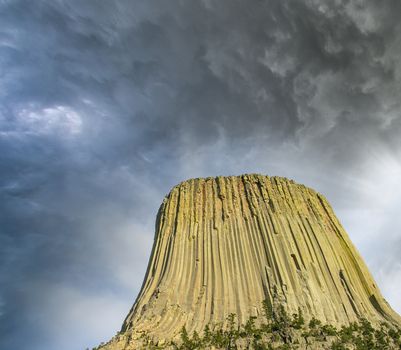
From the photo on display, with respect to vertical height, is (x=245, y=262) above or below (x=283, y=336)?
above

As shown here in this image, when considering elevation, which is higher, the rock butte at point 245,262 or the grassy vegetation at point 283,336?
the rock butte at point 245,262

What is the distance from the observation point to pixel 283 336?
25719 millimetres

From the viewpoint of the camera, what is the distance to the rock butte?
29391mm

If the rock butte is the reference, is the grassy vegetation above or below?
below

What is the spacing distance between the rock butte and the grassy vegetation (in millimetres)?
896

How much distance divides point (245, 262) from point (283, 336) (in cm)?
873

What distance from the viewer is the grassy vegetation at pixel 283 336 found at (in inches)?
987

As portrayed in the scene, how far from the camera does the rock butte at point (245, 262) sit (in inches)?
1157

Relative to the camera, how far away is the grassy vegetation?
25.1 m

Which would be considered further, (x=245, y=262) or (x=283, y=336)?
(x=245, y=262)

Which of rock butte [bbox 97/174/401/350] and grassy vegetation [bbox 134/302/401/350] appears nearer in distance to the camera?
grassy vegetation [bbox 134/302/401/350]

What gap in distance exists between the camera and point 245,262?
110ft

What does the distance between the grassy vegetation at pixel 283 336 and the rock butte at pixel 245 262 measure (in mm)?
896

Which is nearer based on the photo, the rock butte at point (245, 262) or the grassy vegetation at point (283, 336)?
the grassy vegetation at point (283, 336)
